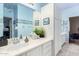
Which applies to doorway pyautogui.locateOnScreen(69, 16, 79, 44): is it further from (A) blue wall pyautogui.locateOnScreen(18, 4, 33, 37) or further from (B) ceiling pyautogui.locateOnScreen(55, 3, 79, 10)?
(A) blue wall pyautogui.locateOnScreen(18, 4, 33, 37)

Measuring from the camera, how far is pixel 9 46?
1.80m

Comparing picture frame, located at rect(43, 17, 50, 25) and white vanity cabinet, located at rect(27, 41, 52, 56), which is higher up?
picture frame, located at rect(43, 17, 50, 25)

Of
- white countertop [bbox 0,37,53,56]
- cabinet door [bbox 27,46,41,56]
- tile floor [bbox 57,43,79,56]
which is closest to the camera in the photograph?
white countertop [bbox 0,37,53,56]

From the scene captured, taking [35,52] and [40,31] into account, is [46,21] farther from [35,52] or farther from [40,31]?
[35,52]

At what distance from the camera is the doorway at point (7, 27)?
5.93ft

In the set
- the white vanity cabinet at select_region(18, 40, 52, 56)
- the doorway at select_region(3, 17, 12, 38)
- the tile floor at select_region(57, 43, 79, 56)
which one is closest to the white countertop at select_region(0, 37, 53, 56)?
the white vanity cabinet at select_region(18, 40, 52, 56)

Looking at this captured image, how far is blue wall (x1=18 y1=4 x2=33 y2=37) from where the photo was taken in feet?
6.29

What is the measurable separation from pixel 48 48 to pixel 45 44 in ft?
0.29

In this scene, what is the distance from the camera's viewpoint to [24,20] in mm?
1944

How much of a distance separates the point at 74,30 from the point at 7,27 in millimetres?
1027

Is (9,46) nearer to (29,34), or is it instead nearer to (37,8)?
(29,34)

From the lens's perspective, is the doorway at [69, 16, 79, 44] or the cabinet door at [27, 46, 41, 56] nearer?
the cabinet door at [27, 46, 41, 56]

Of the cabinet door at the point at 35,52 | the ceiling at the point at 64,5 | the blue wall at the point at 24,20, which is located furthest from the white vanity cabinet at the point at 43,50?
the ceiling at the point at 64,5

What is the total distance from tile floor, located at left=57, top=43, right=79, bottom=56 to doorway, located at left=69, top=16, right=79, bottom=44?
7 cm
